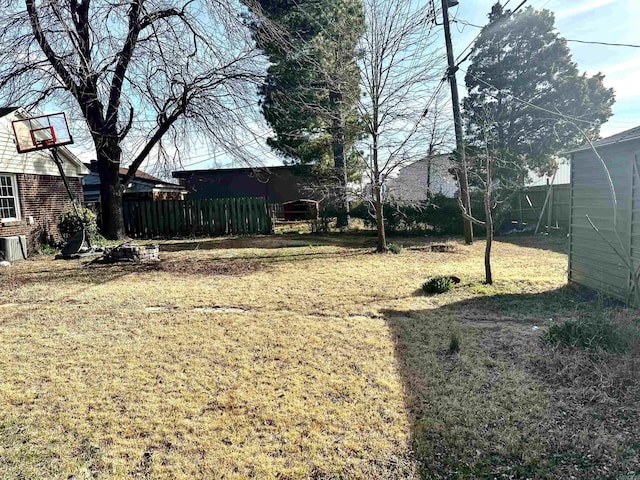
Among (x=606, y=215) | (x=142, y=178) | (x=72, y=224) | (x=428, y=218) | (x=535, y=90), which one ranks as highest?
(x=535, y=90)

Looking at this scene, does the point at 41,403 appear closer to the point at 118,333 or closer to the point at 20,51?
the point at 118,333

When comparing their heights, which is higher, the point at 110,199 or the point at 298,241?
the point at 110,199

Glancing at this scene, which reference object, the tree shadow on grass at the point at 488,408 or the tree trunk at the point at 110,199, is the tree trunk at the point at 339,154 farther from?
the tree trunk at the point at 110,199

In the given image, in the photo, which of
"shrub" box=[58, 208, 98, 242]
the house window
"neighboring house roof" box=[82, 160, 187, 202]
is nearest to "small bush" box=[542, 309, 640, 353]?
"shrub" box=[58, 208, 98, 242]

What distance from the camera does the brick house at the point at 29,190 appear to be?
11.0m

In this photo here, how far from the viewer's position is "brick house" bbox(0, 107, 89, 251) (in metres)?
11.0

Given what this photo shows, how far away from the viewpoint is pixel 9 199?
11.2 meters

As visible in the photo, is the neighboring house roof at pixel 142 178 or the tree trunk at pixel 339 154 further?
the neighboring house roof at pixel 142 178

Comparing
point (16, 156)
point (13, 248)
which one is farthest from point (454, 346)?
point (16, 156)

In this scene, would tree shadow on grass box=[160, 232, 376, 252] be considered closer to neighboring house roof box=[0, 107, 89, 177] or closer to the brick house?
the brick house

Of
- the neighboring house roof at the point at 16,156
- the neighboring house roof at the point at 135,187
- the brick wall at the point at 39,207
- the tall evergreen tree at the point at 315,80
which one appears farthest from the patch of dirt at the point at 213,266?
the neighboring house roof at the point at 135,187

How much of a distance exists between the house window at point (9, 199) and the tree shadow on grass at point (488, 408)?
38.1 ft

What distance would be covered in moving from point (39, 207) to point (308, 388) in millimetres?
12413

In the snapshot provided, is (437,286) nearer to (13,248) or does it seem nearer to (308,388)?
(308,388)
